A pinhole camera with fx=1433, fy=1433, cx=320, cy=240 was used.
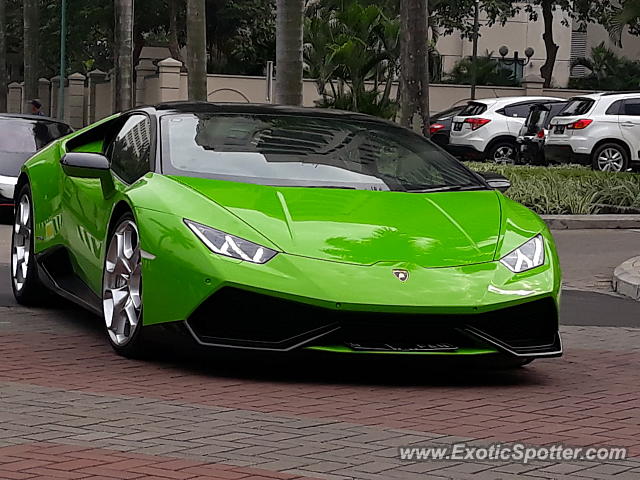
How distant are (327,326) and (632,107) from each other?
20.5 metres

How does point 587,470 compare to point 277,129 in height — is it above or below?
below

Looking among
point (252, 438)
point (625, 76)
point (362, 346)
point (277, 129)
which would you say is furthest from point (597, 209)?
point (625, 76)

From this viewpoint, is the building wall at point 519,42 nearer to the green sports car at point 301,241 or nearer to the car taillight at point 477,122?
the car taillight at point 477,122

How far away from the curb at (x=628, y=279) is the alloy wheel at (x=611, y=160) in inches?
500

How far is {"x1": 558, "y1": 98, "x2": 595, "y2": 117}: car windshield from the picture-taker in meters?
26.2

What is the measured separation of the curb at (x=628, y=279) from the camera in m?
11.7

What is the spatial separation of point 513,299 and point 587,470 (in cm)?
173

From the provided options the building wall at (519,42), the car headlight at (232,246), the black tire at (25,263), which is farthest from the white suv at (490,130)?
the building wall at (519,42)

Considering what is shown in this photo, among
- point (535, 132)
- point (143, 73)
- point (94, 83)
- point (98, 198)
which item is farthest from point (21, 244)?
point (94, 83)

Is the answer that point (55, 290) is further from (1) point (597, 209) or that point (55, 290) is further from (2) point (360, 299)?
(1) point (597, 209)

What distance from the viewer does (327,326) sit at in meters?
6.54

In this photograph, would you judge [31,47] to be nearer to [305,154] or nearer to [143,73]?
[143,73]

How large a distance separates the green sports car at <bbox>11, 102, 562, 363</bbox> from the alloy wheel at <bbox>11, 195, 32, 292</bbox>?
1056 mm

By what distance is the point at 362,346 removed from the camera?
21.6ft
